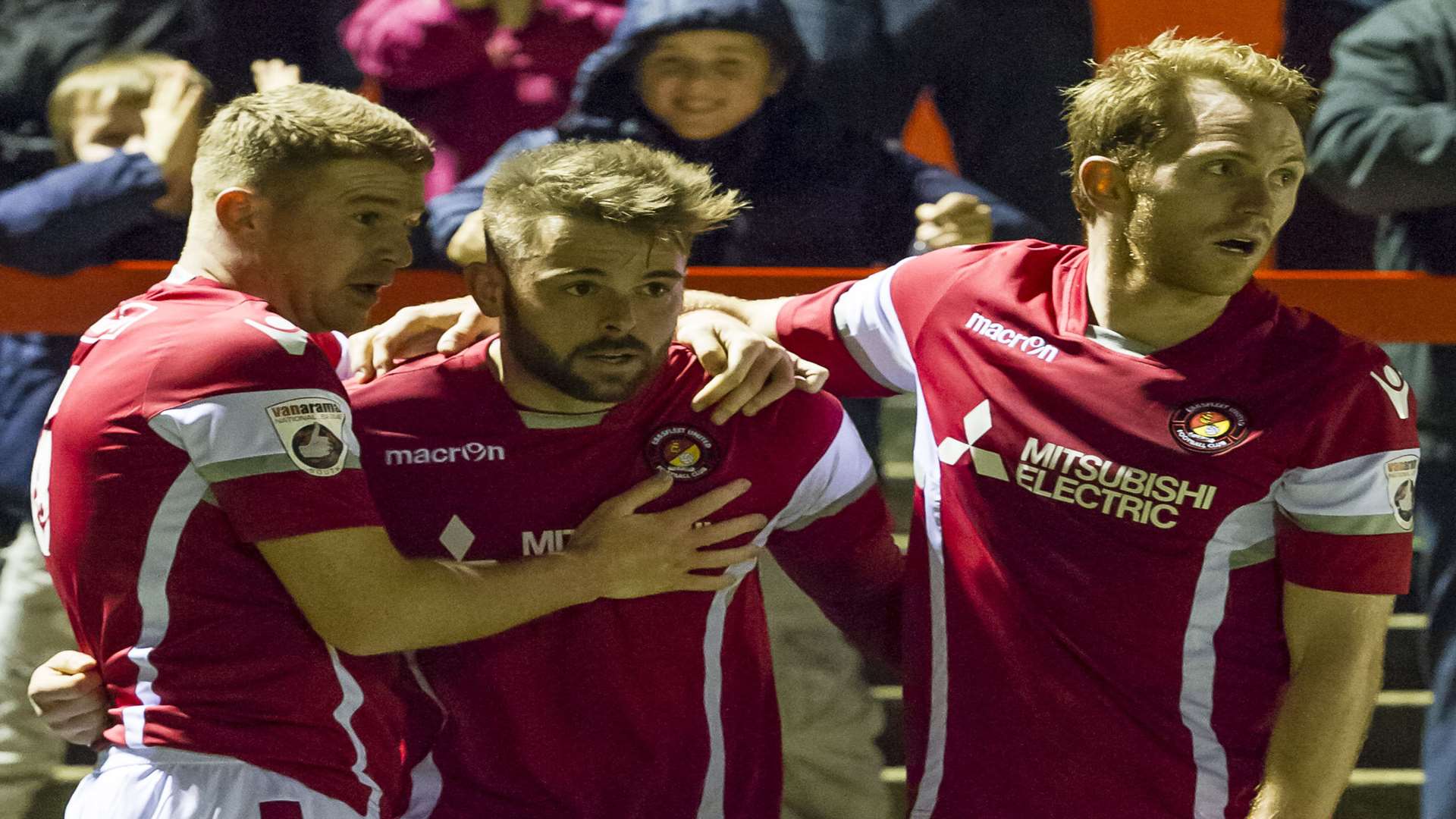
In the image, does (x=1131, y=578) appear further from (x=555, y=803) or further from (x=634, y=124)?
(x=634, y=124)

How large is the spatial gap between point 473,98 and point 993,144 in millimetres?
1267

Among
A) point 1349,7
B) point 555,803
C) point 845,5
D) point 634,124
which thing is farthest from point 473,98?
point 1349,7

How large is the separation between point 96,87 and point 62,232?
0.43 meters

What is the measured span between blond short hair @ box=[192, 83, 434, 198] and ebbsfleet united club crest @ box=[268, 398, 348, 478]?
1.12 ft

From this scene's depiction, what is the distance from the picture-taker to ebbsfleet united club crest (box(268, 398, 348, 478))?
1919 millimetres

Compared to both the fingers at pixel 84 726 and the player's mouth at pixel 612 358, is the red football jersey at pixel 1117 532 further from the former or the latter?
the fingers at pixel 84 726

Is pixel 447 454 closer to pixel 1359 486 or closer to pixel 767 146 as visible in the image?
pixel 1359 486

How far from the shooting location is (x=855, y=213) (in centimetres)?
343

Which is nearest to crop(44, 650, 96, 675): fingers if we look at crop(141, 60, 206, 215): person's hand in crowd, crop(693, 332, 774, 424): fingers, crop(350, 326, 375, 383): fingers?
crop(350, 326, 375, 383): fingers

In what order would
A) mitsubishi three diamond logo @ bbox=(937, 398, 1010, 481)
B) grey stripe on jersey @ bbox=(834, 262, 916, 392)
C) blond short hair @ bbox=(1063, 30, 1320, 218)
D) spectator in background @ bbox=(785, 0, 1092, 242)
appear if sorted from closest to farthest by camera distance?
blond short hair @ bbox=(1063, 30, 1320, 218) → mitsubishi three diamond logo @ bbox=(937, 398, 1010, 481) → grey stripe on jersey @ bbox=(834, 262, 916, 392) → spectator in background @ bbox=(785, 0, 1092, 242)

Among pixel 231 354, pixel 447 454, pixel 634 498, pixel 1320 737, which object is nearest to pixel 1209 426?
pixel 1320 737

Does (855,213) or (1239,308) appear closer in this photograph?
(1239,308)

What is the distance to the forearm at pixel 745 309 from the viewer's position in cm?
261

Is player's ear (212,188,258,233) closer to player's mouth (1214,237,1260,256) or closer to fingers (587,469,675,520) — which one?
fingers (587,469,675,520)
